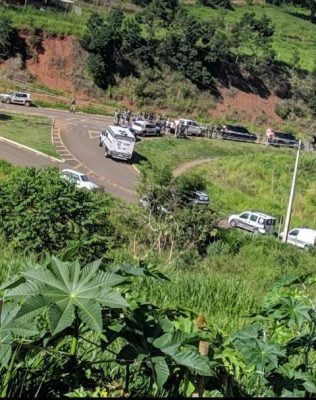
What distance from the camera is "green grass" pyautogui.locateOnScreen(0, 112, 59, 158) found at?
39188mm

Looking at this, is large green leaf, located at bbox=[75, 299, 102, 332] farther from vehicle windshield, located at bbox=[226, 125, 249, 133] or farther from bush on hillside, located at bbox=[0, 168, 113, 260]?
vehicle windshield, located at bbox=[226, 125, 249, 133]

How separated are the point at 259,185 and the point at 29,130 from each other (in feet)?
47.1

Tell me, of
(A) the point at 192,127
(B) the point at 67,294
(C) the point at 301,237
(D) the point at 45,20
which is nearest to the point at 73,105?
(A) the point at 192,127

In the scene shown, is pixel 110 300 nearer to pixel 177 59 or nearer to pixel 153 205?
pixel 153 205

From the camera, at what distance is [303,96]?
69.6m

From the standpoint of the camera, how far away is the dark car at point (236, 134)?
5609cm

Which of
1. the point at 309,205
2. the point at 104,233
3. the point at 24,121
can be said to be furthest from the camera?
the point at 24,121

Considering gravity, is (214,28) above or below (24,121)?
above

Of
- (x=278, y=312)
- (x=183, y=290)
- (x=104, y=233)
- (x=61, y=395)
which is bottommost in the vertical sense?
(x=104, y=233)

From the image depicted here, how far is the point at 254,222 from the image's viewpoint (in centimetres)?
3322

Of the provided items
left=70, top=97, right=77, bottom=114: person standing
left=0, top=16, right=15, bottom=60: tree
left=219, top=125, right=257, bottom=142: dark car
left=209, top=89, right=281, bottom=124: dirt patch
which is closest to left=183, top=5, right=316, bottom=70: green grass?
left=209, top=89, right=281, bottom=124: dirt patch

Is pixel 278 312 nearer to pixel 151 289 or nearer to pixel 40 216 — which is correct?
pixel 151 289

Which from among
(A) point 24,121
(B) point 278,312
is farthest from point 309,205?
Answer: (B) point 278,312

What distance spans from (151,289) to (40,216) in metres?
10.9
